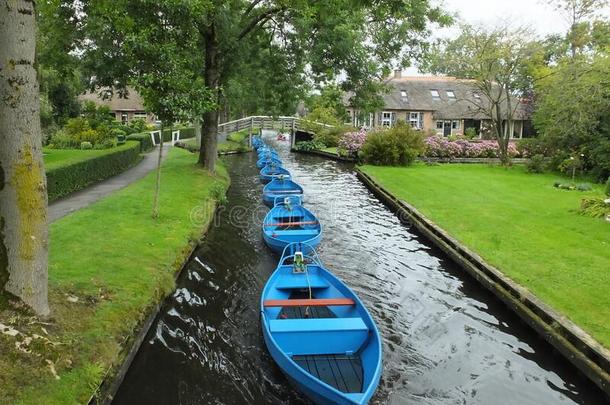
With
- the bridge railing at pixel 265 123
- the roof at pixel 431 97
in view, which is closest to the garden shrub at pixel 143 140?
the bridge railing at pixel 265 123

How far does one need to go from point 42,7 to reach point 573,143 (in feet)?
89.2

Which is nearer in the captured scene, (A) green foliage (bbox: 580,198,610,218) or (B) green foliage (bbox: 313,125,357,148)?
(A) green foliage (bbox: 580,198,610,218)

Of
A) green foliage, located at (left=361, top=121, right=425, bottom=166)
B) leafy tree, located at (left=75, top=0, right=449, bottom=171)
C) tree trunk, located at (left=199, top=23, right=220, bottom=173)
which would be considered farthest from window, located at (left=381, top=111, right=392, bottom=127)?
tree trunk, located at (left=199, top=23, right=220, bottom=173)

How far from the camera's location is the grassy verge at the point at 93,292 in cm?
574

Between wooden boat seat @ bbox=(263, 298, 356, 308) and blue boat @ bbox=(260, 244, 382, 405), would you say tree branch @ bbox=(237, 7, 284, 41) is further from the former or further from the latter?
wooden boat seat @ bbox=(263, 298, 356, 308)

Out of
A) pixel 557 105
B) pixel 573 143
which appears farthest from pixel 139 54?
pixel 573 143

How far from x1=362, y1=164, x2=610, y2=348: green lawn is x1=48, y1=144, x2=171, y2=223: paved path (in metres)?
11.5

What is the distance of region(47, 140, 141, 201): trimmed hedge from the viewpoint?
51.3 ft

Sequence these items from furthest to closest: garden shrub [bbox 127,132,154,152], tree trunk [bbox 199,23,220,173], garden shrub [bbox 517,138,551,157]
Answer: garden shrub [bbox 127,132,154,152], garden shrub [bbox 517,138,551,157], tree trunk [bbox 199,23,220,173]

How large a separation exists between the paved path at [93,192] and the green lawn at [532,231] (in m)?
11.5

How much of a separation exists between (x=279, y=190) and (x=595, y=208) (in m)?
12.1

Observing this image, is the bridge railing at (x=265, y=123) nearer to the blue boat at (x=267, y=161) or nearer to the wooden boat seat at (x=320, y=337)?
the blue boat at (x=267, y=161)

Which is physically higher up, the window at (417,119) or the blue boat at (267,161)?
the window at (417,119)

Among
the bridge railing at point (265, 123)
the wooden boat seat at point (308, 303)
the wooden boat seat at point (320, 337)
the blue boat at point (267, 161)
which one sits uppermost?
the bridge railing at point (265, 123)
